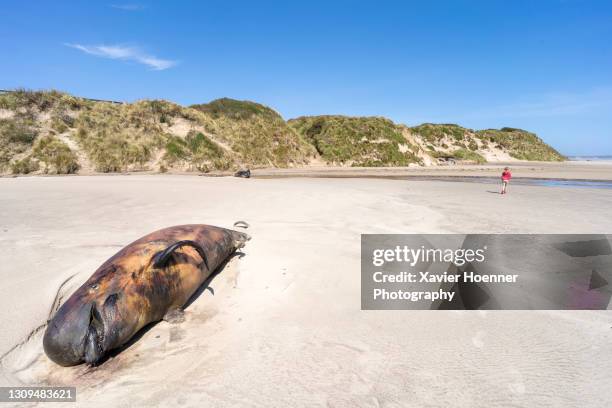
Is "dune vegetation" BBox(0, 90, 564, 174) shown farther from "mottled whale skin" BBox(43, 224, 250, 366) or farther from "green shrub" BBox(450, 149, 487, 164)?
"mottled whale skin" BBox(43, 224, 250, 366)

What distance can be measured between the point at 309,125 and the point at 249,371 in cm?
4303

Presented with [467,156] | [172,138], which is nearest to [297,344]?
[172,138]

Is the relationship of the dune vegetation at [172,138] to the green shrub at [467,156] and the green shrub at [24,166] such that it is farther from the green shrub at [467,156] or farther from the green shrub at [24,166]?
the green shrub at [467,156]

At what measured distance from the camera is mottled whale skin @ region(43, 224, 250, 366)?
8.87 ft

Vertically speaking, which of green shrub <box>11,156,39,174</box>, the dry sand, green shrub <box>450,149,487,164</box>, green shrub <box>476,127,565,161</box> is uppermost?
green shrub <box>476,127,565,161</box>

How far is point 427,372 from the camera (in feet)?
8.87

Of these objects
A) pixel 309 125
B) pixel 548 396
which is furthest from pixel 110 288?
pixel 309 125

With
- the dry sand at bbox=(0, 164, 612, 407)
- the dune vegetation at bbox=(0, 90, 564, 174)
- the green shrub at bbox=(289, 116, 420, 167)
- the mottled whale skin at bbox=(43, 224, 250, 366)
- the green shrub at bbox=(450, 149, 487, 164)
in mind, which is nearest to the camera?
the dry sand at bbox=(0, 164, 612, 407)

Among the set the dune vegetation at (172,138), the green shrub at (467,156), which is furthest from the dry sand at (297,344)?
the green shrub at (467,156)

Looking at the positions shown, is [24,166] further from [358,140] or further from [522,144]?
[522,144]

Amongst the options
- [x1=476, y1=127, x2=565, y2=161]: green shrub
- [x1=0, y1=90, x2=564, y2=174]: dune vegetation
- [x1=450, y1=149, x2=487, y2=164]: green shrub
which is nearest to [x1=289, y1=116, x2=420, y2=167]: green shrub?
[x1=0, y1=90, x2=564, y2=174]: dune vegetation

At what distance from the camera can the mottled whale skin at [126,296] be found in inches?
106

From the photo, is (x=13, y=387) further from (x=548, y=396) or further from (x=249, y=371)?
(x=548, y=396)

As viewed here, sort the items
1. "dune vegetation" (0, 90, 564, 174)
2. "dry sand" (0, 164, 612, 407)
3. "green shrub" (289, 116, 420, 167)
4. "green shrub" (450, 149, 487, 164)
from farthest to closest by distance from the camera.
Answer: "green shrub" (450, 149, 487, 164)
"green shrub" (289, 116, 420, 167)
"dune vegetation" (0, 90, 564, 174)
"dry sand" (0, 164, 612, 407)
